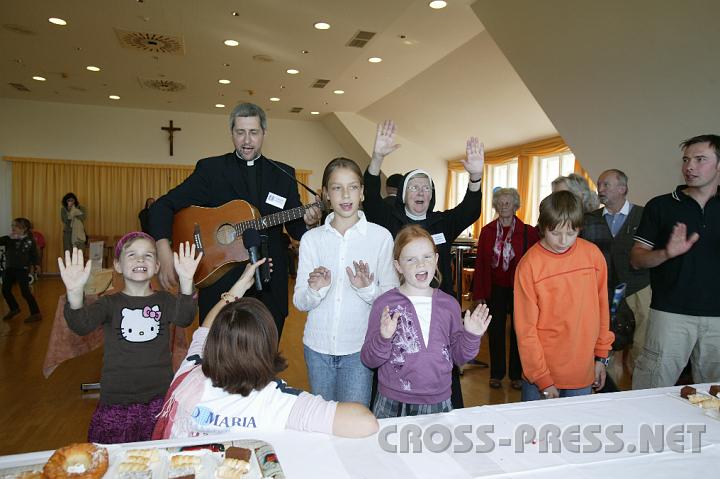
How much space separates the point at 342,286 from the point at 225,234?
2.28ft

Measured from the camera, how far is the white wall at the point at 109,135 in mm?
11367

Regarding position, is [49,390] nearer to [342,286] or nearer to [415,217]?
[342,286]

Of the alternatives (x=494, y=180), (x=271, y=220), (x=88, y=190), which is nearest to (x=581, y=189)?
(x=271, y=220)

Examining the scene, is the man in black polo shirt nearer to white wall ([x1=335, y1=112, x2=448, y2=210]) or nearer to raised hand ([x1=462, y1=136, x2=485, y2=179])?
raised hand ([x1=462, y1=136, x2=485, y2=179])

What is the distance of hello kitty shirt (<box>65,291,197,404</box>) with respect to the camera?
6.37ft

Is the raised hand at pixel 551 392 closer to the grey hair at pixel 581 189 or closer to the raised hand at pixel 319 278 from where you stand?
the raised hand at pixel 319 278

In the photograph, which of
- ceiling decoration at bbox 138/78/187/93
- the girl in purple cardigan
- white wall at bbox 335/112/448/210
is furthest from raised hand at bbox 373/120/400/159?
white wall at bbox 335/112/448/210

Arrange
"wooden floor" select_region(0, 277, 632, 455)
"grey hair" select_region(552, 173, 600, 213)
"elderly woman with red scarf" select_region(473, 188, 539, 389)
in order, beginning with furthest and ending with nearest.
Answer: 1. "elderly woman with red scarf" select_region(473, 188, 539, 389)
2. "grey hair" select_region(552, 173, 600, 213)
3. "wooden floor" select_region(0, 277, 632, 455)

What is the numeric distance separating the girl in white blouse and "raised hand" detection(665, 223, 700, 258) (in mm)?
1358

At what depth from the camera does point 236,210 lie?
2.31 m

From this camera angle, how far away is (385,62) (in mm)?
8141

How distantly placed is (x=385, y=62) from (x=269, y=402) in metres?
7.72

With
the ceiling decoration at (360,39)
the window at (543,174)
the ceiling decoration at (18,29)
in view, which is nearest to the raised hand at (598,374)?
the ceiling decoration at (360,39)

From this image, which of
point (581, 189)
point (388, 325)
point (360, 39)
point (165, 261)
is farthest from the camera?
point (360, 39)
